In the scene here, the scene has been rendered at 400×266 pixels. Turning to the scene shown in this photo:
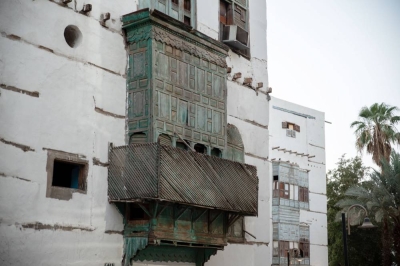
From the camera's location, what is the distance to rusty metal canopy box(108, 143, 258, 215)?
41.7ft

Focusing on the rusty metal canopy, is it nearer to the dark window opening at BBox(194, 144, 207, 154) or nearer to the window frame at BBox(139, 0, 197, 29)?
the dark window opening at BBox(194, 144, 207, 154)

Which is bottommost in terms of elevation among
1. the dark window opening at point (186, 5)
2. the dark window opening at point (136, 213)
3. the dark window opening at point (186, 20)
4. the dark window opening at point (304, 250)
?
the dark window opening at point (304, 250)

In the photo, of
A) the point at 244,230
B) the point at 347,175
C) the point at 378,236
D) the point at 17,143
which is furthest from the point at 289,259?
the point at 17,143

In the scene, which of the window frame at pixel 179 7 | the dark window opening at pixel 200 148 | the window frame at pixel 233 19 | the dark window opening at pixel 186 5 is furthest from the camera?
the window frame at pixel 233 19

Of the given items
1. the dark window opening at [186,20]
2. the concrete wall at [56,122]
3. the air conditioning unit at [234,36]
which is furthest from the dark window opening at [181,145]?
the air conditioning unit at [234,36]

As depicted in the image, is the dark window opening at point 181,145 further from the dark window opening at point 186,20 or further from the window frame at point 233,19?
the window frame at point 233,19

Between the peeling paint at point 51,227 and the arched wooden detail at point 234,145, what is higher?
the arched wooden detail at point 234,145

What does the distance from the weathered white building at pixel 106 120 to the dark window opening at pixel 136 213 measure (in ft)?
0.08

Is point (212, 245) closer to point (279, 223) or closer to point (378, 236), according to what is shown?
point (279, 223)

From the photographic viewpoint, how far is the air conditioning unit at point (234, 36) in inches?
683

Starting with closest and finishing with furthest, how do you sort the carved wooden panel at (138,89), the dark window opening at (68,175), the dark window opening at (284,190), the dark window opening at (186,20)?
the dark window opening at (68,175)
the carved wooden panel at (138,89)
the dark window opening at (186,20)
the dark window opening at (284,190)

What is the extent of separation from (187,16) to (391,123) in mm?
26334

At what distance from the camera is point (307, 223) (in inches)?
1422

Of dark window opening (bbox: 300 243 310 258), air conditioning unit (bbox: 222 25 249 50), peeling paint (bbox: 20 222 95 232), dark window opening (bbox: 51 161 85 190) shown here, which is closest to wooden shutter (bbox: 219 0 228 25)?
air conditioning unit (bbox: 222 25 249 50)
